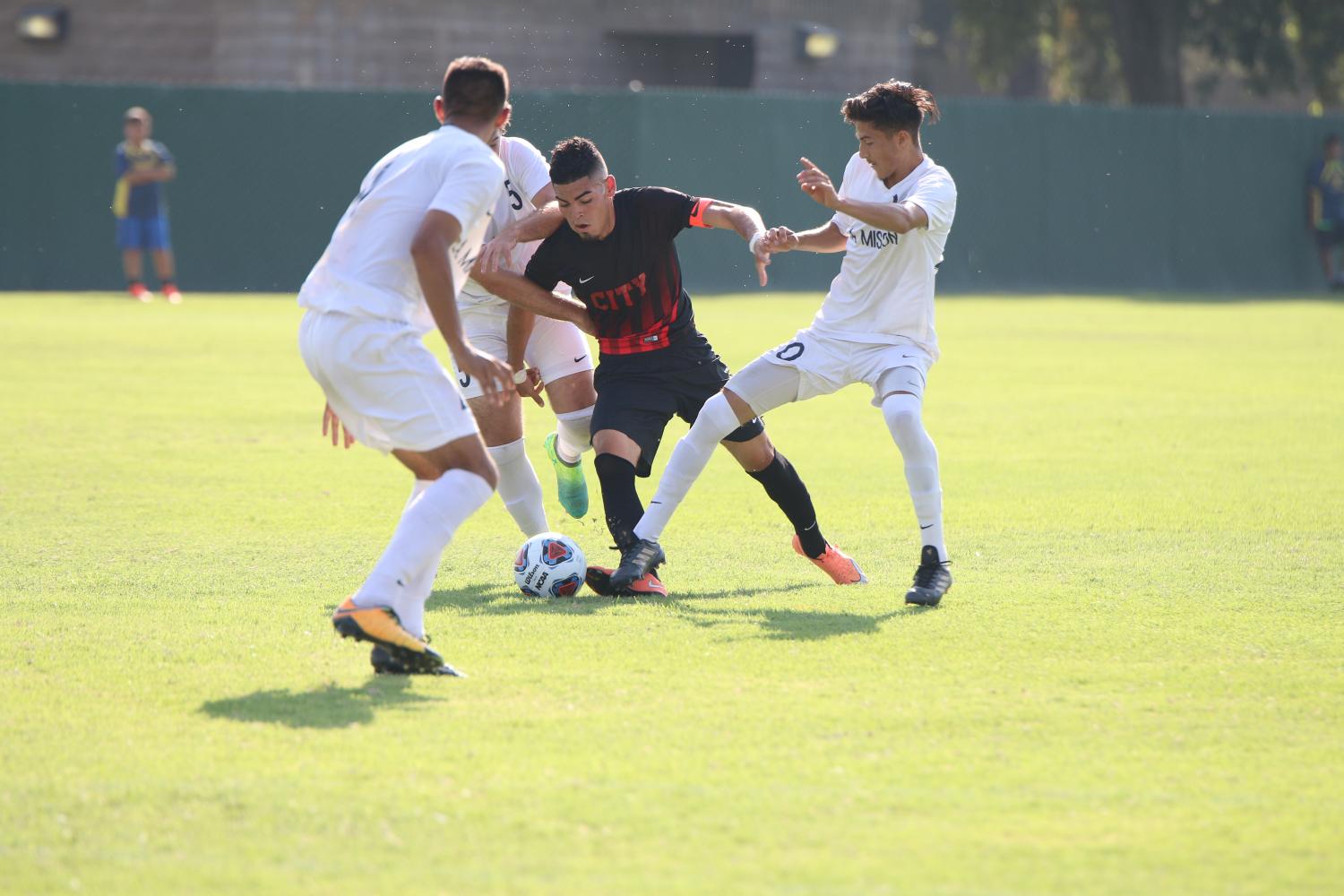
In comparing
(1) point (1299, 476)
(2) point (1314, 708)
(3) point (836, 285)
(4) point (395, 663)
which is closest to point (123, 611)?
(4) point (395, 663)

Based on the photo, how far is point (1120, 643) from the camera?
596cm

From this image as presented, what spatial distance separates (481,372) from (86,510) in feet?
13.8

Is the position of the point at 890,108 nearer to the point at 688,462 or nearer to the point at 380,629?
the point at 688,462

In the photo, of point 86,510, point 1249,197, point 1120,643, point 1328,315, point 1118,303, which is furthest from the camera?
point 1249,197

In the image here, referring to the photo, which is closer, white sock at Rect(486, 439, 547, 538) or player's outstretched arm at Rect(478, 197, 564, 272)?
player's outstretched arm at Rect(478, 197, 564, 272)

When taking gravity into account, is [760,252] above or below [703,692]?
above

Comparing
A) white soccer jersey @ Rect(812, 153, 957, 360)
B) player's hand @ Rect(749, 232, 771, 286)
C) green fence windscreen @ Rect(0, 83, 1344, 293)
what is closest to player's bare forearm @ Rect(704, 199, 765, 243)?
player's hand @ Rect(749, 232, 771, 286)

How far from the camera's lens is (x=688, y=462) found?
714 cm

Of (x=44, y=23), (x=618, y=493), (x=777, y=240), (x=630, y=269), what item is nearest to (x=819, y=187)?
(x=777, y=240)

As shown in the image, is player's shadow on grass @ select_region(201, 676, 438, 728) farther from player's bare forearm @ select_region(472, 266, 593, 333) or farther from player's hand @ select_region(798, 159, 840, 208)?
player's hand @ select_region(798, 159, 840, 208)

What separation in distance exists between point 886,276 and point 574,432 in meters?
1.69

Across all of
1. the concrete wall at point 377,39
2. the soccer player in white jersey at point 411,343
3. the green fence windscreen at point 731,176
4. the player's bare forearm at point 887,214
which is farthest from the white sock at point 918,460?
the concrete wall at point 377,39

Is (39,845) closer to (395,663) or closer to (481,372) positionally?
(395,663)

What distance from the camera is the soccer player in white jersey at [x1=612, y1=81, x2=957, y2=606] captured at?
6.86m
